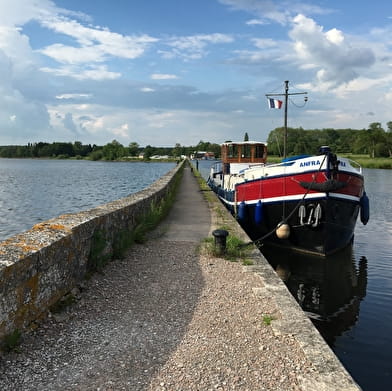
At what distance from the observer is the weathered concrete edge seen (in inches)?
118

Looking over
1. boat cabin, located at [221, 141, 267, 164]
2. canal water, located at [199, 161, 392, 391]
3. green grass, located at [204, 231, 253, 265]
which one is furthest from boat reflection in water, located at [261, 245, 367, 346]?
boat cabin, located at [221, 141, 267, 164]

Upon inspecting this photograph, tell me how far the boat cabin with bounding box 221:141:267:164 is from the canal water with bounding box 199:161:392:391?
18.2 feet

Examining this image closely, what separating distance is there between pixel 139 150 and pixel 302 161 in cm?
18657

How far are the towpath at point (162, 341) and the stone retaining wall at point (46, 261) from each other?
0.67ft

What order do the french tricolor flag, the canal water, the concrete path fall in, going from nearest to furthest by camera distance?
the canal water → the concrete path → the french tricolor flag

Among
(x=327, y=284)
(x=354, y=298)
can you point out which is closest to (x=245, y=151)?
(x=327, y=284)

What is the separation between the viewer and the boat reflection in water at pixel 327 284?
700 cm

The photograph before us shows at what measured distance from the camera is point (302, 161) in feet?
33.5

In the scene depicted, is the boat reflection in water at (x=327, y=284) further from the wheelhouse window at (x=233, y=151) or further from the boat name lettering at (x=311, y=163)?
the wheelhouse window at (x=233, y=151)

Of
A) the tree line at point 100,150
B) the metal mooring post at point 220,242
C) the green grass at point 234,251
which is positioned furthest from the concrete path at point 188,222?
the tree line at point 100,150

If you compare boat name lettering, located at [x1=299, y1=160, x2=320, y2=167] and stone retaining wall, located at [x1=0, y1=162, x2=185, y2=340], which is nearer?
stone retaining wall, located at [x1=0, y1=162, x2=185, y2=340]

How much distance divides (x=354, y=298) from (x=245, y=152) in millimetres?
10415

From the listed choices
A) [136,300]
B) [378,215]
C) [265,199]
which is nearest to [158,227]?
[265,199]

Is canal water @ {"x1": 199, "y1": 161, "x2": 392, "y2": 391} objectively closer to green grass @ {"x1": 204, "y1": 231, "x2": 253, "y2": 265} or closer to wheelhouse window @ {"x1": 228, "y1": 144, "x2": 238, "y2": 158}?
green grass @ {"x1": 204, "y1": 231, "x2": 253, "y2": 265}
